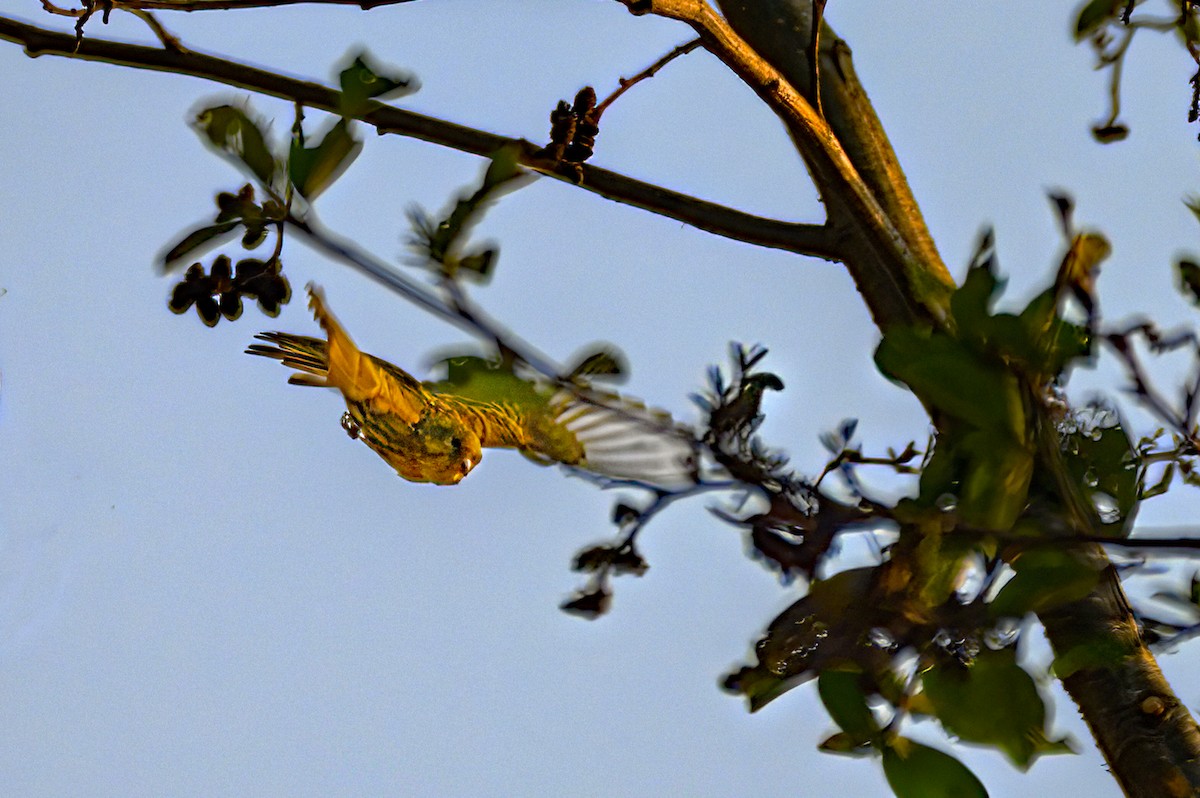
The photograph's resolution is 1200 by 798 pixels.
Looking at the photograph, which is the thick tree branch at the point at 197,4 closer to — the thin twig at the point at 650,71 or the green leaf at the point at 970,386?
the thin twig at the point at 650,71

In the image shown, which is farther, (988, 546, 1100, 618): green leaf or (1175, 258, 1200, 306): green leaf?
→ (1175, 258, 1200, 306): green leaf

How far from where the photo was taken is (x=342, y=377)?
2.28ft

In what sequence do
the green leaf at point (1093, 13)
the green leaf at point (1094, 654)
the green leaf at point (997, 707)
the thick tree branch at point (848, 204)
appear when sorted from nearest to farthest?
the green leaf at point (997, 707), the green leaf at point (1094, 654), the thick tree branch at point (848, 204), the green leaf at point (1093, 13)

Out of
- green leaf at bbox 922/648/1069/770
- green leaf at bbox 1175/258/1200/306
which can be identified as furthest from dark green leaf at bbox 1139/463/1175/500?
green leaf at bbox 922/648/1069/770

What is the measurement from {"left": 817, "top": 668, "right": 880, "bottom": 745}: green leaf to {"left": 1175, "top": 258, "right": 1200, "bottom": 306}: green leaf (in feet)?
1.10

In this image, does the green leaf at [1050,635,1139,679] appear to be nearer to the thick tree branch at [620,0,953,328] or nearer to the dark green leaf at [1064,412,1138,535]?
the dark green leaf at [1064,412,1138,535]

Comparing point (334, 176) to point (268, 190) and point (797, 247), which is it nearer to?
point (268, 190)

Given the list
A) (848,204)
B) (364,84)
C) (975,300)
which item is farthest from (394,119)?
(975,300)

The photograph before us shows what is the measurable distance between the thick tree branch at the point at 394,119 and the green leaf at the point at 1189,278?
0.28 m

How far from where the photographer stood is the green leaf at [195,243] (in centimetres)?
61

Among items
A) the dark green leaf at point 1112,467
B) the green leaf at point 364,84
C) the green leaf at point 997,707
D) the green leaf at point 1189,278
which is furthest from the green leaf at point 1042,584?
the green leaf at point 364,84

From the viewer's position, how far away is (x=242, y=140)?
0.57 m

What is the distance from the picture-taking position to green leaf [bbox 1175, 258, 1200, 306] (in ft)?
2.16

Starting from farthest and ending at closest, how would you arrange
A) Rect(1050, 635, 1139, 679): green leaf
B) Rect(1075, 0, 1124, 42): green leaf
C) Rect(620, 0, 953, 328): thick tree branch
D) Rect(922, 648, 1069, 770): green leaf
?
Rect(1075, 0, 1124, 42): green leaf, Rect(620, 0, 953, 328): thick tree branch, Rect(1050, 635, 1139, 679): green leaf, Rect(922, 648, 1069, 770): green leaf
